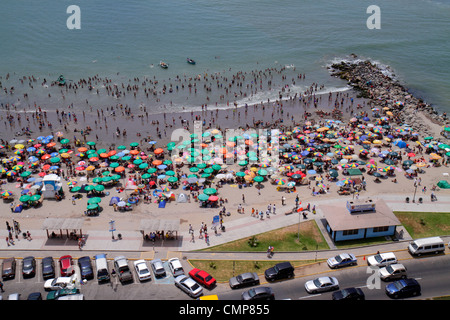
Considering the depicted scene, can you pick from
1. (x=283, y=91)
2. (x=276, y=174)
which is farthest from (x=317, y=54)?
(x=276, y=174)

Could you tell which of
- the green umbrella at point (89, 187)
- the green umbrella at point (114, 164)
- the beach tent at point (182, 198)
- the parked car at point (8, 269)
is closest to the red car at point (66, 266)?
the parked car at point (8, 269)

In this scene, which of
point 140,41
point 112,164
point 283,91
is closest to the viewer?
point 112,164

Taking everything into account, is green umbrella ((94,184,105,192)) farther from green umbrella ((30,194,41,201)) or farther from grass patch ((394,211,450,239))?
grass patch ((394,211,450,239))

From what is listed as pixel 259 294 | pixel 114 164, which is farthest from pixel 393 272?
pixel 114 164

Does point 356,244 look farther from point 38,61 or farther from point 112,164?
point 38,61

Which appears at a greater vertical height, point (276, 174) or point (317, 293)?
point (276, 174)

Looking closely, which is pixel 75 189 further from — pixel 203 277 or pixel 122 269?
pixel 203 277

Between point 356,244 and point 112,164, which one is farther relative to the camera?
point 112,164
